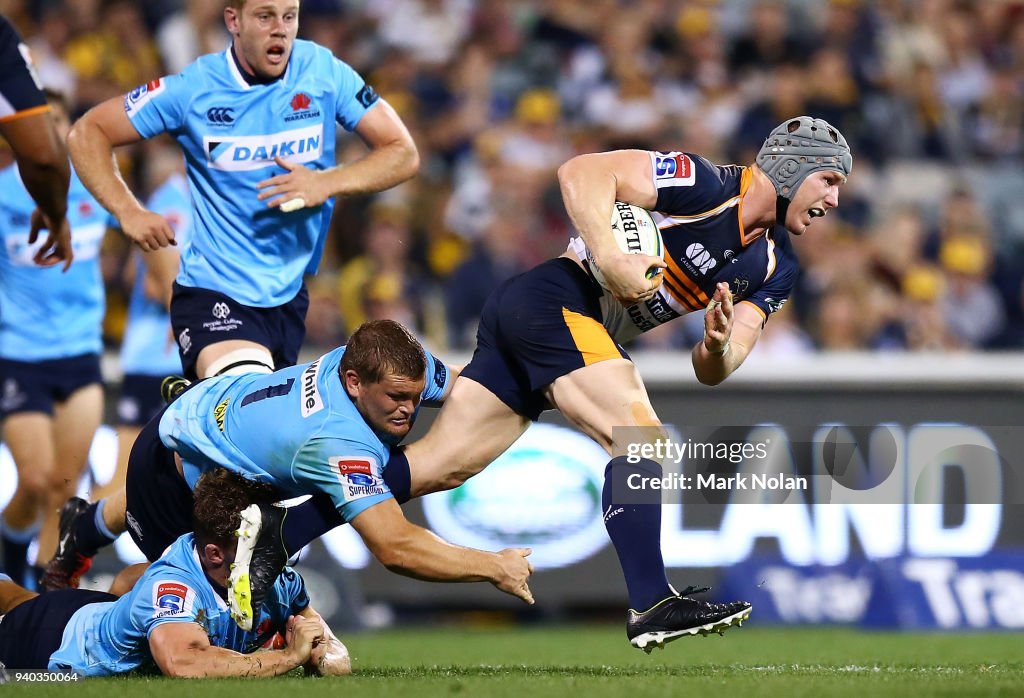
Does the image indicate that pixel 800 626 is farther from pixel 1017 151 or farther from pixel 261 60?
pixel 1017 151

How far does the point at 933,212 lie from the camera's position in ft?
46.1

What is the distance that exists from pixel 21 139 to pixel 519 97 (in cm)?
821

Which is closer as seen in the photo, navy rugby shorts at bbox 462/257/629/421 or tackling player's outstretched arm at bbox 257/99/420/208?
navy rugby shorts at bbox 462/257/629/421

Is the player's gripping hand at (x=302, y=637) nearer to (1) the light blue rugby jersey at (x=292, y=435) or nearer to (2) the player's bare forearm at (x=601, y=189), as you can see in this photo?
(1) the light blue rugby jersey at (x=292, y=435)

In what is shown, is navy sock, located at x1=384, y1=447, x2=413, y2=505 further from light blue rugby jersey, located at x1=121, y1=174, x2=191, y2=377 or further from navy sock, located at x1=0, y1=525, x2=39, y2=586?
light blue rugby jersey, located at x1=121, y1=174, x2=191, y2=377

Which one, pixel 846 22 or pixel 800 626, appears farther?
pixel 846 22

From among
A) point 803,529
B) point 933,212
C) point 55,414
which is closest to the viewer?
point 55,414

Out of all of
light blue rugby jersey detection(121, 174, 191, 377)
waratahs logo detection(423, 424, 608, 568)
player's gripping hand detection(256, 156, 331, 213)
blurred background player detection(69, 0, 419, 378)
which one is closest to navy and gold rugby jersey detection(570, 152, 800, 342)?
player's gripping hand detection(256, 156, 331, 213)

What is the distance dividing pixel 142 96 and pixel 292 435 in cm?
223

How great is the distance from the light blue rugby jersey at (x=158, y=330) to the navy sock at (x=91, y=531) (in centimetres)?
284

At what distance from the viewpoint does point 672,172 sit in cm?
631

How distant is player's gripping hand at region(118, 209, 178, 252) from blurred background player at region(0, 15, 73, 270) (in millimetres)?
469

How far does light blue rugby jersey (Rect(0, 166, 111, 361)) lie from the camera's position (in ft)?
30.2

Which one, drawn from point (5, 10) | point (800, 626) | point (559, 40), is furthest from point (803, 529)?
point (5, 10)
